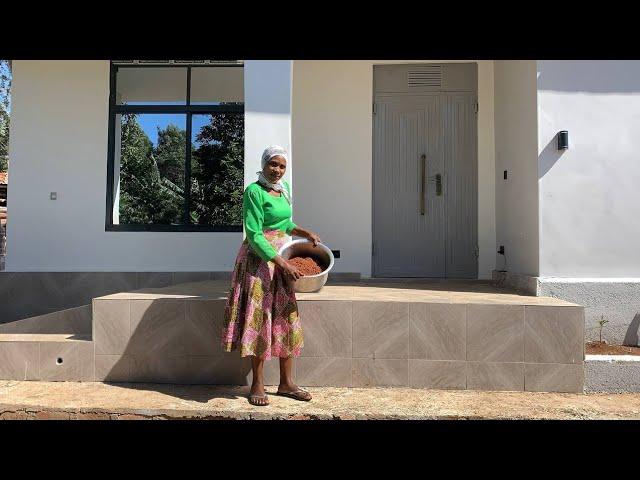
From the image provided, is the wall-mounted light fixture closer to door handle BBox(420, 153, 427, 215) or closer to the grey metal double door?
the grey metal double door

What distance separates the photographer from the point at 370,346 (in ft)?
12.9

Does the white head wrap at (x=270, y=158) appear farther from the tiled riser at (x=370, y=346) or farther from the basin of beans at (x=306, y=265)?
the tiled riser at (x=370, y=346)

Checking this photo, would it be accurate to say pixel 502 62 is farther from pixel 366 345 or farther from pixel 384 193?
pixel 366 345

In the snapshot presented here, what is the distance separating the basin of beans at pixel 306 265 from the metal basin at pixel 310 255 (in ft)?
0.13

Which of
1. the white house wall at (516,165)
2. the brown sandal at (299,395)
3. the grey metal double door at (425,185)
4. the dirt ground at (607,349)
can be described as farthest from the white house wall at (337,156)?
the brown sandal at (299,395)

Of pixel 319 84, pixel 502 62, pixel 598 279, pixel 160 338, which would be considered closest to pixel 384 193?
pixel 319 84

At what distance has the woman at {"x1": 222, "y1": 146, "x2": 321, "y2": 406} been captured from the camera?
3408 millimetres

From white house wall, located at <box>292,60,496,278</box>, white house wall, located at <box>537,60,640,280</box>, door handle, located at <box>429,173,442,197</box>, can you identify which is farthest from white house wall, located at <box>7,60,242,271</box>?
white house wall, located at <box>537,60,640,280</box>

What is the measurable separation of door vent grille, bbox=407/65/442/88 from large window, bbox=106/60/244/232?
6.96 ft

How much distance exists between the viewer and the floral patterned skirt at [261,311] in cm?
342

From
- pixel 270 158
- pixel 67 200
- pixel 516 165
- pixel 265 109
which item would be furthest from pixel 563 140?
pixel 67 200

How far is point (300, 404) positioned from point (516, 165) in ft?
11.1

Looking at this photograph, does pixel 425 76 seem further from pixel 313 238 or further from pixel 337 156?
pixel 313 238
